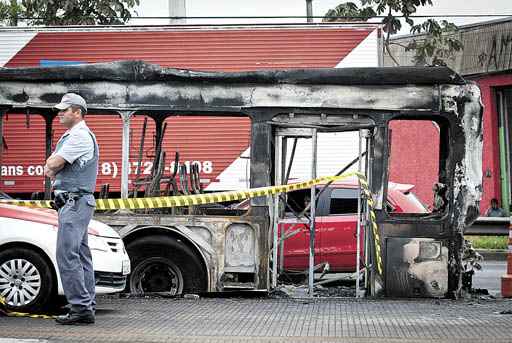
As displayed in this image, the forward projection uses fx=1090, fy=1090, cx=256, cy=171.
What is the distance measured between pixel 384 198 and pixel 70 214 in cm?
440

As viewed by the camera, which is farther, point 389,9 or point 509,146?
point 509,146

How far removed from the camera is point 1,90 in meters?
12.2

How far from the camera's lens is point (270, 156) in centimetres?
1236

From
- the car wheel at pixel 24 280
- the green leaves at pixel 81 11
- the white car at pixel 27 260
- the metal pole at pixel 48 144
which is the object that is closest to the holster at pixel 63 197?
the white car at pixel 27 260

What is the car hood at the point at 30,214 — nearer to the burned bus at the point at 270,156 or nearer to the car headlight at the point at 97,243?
the car headlight at the point at 97,243

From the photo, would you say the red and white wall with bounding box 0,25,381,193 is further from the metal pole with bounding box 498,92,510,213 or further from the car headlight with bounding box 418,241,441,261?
the metal pole with bounding box 498,92,510,213

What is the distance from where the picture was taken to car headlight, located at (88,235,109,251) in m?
10.3

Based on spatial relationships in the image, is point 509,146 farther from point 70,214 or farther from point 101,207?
point 70,214

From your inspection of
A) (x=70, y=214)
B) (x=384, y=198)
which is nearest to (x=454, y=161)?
(x=384, y=198)

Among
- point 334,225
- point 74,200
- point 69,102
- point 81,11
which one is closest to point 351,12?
point 81,11

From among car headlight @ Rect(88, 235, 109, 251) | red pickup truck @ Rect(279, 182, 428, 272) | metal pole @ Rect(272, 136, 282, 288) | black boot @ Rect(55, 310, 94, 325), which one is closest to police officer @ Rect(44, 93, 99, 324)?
black boot @ Rect(55, 310, 94, 325)

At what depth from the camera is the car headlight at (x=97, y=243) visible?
10.3m

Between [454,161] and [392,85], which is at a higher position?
[392,85]

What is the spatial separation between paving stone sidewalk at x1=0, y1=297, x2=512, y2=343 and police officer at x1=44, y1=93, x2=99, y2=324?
262mm
